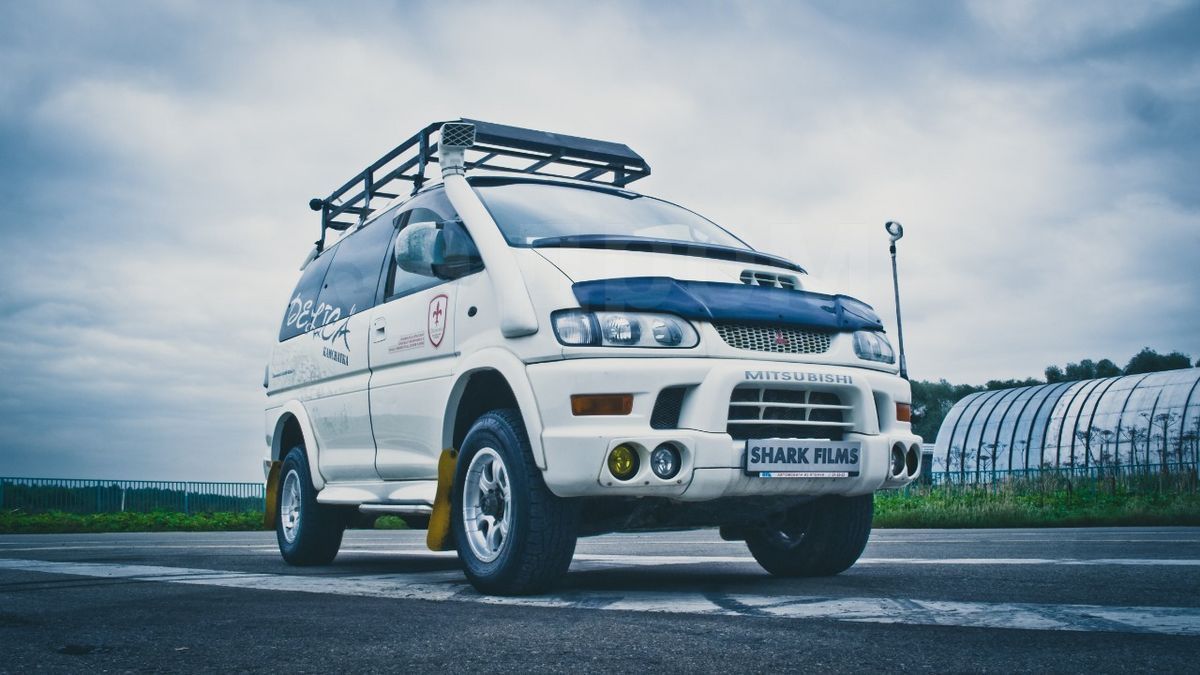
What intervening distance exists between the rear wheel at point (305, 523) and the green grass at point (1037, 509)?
10367mm

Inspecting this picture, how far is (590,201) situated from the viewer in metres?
5.98

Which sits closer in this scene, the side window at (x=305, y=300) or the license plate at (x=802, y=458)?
the license plate at (x=802, y=458)

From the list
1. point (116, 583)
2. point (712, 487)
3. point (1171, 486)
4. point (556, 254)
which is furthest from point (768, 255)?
point (1171, 486)

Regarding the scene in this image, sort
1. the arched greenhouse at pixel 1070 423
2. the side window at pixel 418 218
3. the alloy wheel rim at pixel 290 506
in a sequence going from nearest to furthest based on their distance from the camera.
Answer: the side window at pixel 418 218, the alloy wheel rim at pixel 290 506, the arched greenhouse at pixel 1070 423

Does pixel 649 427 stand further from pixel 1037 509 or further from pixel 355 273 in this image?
pixel 1037 509

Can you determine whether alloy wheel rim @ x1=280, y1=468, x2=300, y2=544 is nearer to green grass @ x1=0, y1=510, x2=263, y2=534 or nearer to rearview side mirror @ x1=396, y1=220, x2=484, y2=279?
rearview side mirror @ x1=396, y1=220, x2=484, y2=279

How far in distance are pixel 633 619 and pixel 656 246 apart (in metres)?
2.11

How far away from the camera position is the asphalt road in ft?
9.21

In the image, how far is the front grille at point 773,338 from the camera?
459cm

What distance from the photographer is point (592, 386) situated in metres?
4.34

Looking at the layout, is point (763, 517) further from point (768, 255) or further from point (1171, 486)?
point (1171, 486)

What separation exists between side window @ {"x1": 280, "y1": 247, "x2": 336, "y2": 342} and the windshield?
2232mm

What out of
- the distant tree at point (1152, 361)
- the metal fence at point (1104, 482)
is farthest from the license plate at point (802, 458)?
the distant tree at point (1152, 361)

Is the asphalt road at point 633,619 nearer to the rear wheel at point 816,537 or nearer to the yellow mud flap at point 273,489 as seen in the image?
the rear wheel at point 816,537
